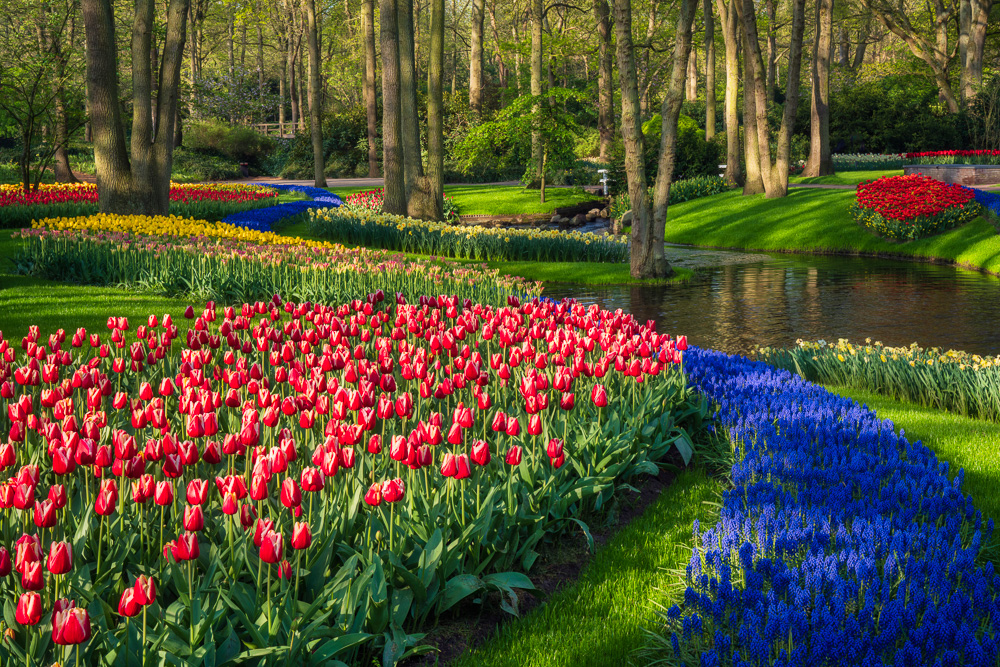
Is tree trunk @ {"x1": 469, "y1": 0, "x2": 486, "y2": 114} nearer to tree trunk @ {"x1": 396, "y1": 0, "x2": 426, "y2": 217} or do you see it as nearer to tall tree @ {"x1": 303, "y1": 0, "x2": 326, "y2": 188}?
tall tree @ {"x1": 303, "y1": 0, "x2": 326, "y2": 188}

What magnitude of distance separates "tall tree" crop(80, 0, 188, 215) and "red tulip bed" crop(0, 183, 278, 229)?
1.76 meters

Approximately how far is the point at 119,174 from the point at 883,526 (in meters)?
17.4

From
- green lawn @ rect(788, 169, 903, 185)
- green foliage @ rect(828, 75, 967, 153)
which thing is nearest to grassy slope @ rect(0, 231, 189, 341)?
green lawn @ rect(788, 169, 903, 185)

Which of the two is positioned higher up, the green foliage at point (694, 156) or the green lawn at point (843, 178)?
the green foliage at point (694, 156)

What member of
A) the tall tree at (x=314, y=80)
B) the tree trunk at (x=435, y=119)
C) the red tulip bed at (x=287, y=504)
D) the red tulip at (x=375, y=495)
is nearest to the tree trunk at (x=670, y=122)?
the tree trunk at (x=435, y=119)

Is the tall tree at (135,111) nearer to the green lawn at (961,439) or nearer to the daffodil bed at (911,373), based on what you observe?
the daffodil bed at (911,373)

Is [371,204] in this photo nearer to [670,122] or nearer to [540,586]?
[670,122]

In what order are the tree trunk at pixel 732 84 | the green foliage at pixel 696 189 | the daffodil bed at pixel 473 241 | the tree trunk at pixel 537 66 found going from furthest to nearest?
the green foliage at pixel 696 189 → the tree trunk at pixel 537 66 → the tree trunk at pixel 732 84 → the daffodil bed at pixel 473 241

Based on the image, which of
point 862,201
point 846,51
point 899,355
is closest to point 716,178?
point 862,201

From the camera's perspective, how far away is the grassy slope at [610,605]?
11.7 ft

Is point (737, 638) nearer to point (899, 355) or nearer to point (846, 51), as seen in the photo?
point (899, 355)

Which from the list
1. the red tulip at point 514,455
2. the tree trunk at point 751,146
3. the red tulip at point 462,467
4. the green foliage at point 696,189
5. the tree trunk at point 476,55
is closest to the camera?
the red tulip at point 462,467

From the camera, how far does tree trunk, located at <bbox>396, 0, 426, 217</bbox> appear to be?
72.2ft

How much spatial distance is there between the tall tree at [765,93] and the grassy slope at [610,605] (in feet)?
79.9
